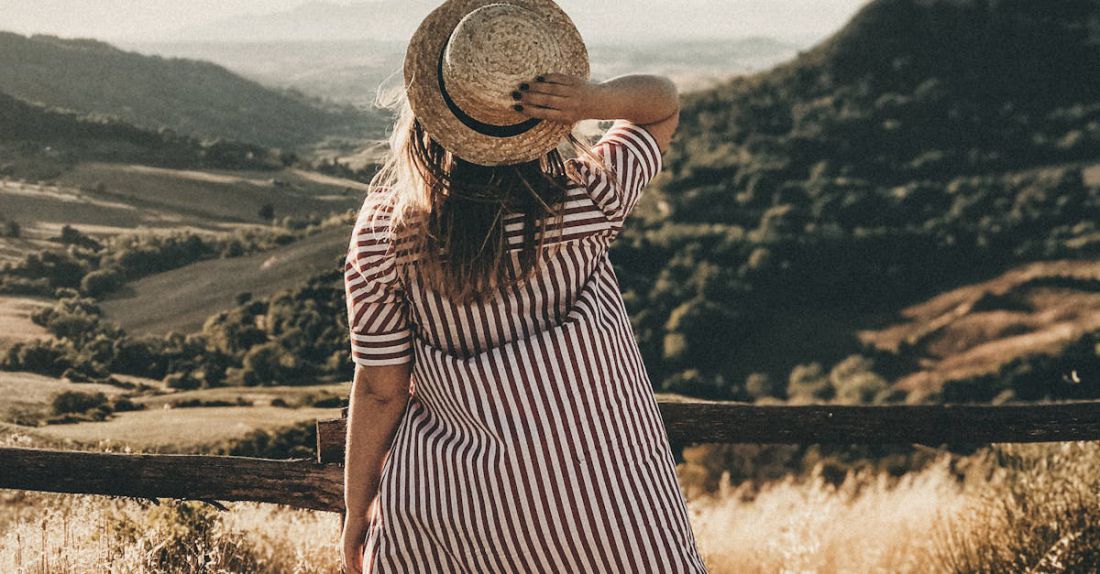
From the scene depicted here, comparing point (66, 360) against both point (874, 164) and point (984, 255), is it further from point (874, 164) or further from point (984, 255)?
point (874, 164)

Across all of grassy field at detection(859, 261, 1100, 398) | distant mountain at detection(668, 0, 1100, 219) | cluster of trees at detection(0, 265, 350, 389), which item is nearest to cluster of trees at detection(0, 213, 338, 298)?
cluster of trees at detection(0, 265, 350, 389)

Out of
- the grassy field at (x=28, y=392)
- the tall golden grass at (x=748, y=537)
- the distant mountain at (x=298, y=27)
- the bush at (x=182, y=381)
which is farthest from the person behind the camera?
the distant mountain at (x=298, y=27)

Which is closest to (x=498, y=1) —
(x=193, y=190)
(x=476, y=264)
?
(x=476, y=264)

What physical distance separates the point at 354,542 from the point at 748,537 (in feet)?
11.0

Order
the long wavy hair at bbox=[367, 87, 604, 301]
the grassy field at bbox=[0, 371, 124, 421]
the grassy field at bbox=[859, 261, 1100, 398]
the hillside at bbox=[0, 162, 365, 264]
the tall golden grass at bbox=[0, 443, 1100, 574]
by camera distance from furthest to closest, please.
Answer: the grassy field at bbox=[859, 261, 1100, 398] < the hillside at bbox=[0, 162, 365, 264] < the grassy field at bbox=[0, 371, 124, 421] < the tall golden grass at bbox=[0, 443, 1100, 574] < the long wavy hair at bbox=[367, 87, 604, 301]

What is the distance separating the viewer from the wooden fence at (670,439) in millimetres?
2916

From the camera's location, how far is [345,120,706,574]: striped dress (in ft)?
5.32

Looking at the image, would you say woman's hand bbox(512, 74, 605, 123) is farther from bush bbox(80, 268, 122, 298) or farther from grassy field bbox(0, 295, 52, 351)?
bush bbox(80, 268, 122, 298)

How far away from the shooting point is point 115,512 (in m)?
3.48

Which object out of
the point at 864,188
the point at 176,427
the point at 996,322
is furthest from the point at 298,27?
the point at 864,188

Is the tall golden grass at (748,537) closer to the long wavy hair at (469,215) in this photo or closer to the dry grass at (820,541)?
the dry grass at (820,541)

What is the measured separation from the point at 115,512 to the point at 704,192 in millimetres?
50176

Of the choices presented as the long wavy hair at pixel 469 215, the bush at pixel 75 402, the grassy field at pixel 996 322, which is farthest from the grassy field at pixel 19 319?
the grassy field at pixel 996 322

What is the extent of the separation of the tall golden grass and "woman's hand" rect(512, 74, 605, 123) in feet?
7.06
